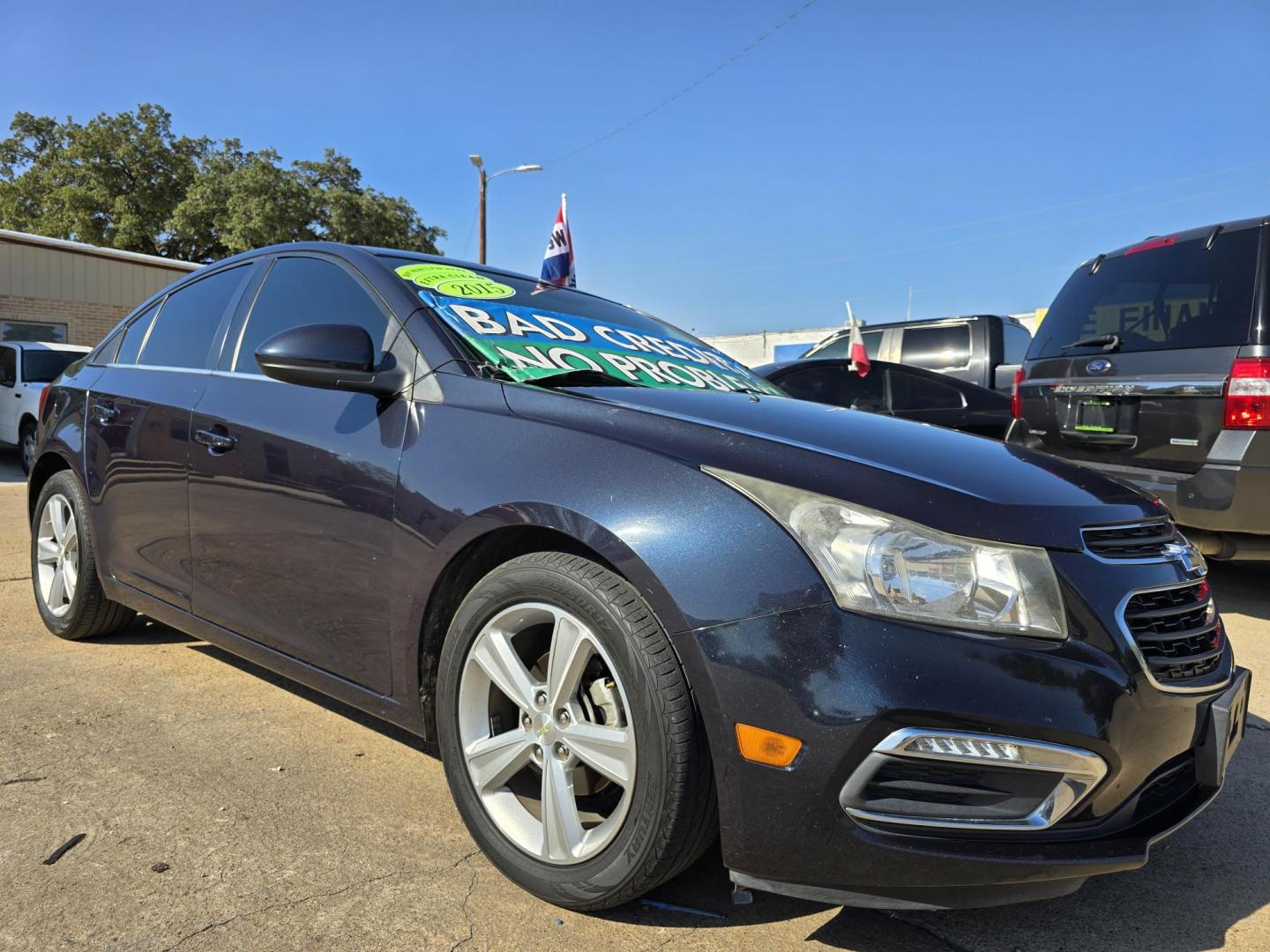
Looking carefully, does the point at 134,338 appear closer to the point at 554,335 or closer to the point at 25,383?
the point at 554,335

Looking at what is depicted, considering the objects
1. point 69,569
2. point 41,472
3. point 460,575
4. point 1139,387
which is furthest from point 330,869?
point 1139,387

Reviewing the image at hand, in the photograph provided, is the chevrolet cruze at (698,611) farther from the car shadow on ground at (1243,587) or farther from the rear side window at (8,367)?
the rear side window at (8,367)

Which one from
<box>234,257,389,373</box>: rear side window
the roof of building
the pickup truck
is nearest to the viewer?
<box>234,257,389,373</box>: rear side window

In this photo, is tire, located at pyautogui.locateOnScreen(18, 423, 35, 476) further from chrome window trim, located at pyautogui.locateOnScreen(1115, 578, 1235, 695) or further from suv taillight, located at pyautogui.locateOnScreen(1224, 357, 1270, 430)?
chrome window trim, located at pyautogui.locateOnScreen(1115, 578, 1235, 695)

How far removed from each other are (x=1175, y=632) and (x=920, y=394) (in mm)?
5867

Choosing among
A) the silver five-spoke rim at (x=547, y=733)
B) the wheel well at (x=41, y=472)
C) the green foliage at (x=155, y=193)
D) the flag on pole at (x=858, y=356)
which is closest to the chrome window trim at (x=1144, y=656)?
the silver five-spoke rim at (x=547, y=733)

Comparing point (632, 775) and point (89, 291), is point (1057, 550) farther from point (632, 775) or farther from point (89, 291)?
point (89, 291)

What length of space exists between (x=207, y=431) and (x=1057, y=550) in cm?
241

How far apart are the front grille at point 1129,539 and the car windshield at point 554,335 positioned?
46.9 inches

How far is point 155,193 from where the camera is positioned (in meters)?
32.3

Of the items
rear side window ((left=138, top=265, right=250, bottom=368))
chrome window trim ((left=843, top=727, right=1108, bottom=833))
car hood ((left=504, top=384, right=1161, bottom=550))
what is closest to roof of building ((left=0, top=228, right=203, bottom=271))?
rear side window ((left=138, top=265, right=250, bottom=368))

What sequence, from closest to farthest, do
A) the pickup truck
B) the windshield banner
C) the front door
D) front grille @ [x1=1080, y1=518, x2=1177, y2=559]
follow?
front grille @ [x1=1080, y1=518, x2=1177, y2=559], the front door, the windshield banner, the pickup truck

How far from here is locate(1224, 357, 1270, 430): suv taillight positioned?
13.5ft

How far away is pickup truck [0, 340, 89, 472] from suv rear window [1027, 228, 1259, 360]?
1076 cm
